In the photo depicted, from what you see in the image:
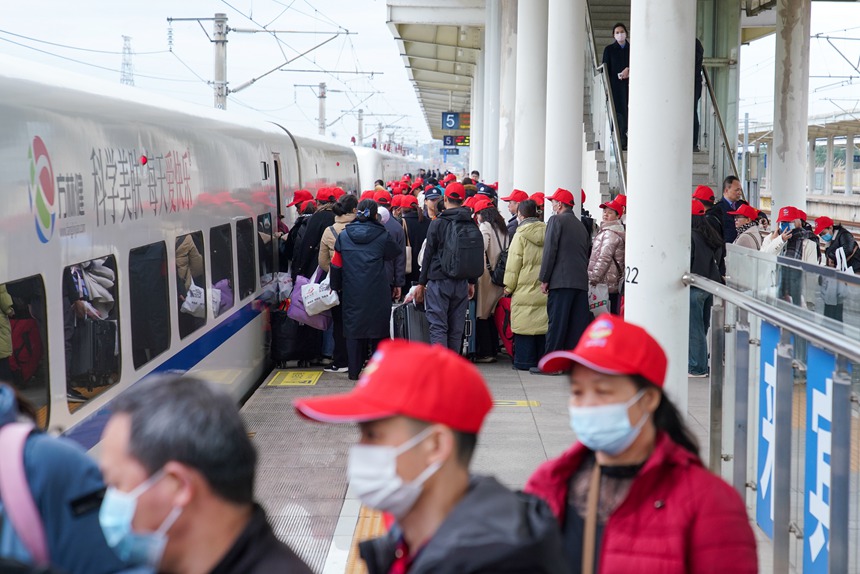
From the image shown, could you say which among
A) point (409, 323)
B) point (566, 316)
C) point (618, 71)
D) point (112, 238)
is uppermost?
point (618, 71)

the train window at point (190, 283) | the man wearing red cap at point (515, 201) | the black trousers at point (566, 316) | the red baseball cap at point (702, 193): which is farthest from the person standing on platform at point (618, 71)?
the train window at point (190, 283)

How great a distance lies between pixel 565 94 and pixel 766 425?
30.2 ft

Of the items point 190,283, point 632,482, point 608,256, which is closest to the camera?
point 632,482

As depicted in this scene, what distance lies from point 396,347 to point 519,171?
15.2 m

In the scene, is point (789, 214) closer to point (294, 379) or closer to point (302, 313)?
point (302, 313)

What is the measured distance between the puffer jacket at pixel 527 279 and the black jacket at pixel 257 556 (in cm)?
898

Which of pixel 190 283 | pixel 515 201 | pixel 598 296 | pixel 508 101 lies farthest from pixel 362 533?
pixel 508 101

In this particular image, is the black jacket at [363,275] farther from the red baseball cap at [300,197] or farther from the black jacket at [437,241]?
the red baseball cap at [300,197]

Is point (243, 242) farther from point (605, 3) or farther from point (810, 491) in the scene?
point (605, 3)

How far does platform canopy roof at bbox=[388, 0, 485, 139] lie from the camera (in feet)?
81.5

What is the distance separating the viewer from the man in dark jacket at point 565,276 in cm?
1051

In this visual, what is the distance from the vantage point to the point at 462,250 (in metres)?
10.7

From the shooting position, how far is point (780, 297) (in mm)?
4961

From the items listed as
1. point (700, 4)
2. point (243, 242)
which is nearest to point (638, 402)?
point (243, 242)
